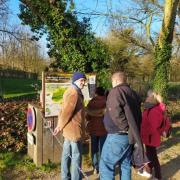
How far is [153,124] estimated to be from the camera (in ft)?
21.6

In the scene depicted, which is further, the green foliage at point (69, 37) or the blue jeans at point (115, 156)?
the green foliage at point (69, 37)

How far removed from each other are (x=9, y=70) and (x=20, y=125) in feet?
154

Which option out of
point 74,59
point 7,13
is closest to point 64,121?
point 74,59

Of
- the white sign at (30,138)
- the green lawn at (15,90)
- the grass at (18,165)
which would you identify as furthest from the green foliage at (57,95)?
the green lawn at (15,90)

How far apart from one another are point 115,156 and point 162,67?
7500 millimetres

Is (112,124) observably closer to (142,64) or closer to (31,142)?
(31,142)

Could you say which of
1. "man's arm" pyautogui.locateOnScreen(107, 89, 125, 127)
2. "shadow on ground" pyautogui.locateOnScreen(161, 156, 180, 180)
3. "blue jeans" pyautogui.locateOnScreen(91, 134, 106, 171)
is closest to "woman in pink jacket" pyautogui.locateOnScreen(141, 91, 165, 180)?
"shadow on ground" pyautogui.locateOnScreen(161, 156, 180, 180)

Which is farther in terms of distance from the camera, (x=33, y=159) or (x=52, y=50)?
(x=52, y=50)

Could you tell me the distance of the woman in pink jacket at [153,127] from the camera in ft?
21.6

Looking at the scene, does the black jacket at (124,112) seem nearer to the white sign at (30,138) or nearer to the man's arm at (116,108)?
the man's arm at (116,108)

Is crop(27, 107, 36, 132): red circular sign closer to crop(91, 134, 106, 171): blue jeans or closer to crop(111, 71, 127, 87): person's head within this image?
crop(91, 134, 106, 171): blue jeans

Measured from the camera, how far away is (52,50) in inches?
416

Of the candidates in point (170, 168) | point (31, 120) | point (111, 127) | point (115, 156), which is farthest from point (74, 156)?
point (170, 168)

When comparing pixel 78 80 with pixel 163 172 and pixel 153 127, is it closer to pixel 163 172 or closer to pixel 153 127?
pixel 153 127
